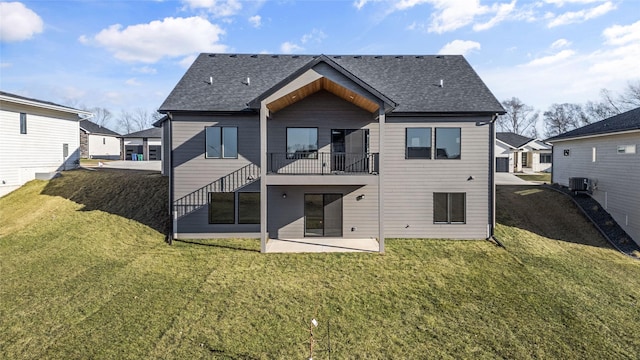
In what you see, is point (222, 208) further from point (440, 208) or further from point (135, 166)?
point (135, 166)

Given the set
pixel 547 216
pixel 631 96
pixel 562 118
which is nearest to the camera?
pixel 547 216

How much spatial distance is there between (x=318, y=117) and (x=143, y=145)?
27.7 meters

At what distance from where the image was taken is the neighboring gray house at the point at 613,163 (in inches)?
478

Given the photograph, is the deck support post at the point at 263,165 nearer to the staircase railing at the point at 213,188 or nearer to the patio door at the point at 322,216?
the staircase railing at the point at 213,188

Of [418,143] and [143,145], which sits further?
[143,145]

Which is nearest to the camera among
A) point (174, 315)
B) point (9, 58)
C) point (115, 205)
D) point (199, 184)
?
point (174, 315)

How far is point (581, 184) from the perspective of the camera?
48.6ft

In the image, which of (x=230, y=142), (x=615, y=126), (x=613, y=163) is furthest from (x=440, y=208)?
(x=615, y=126)

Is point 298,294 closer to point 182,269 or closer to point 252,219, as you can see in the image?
point 182,269

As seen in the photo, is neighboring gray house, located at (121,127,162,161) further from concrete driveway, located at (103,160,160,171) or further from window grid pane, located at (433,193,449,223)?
window grid pane, located at (433,193,449,223)

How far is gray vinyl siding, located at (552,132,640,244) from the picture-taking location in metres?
12.1

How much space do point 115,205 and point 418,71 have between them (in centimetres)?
1497

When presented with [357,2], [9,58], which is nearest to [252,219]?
[357,2]

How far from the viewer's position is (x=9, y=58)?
61.3ft
